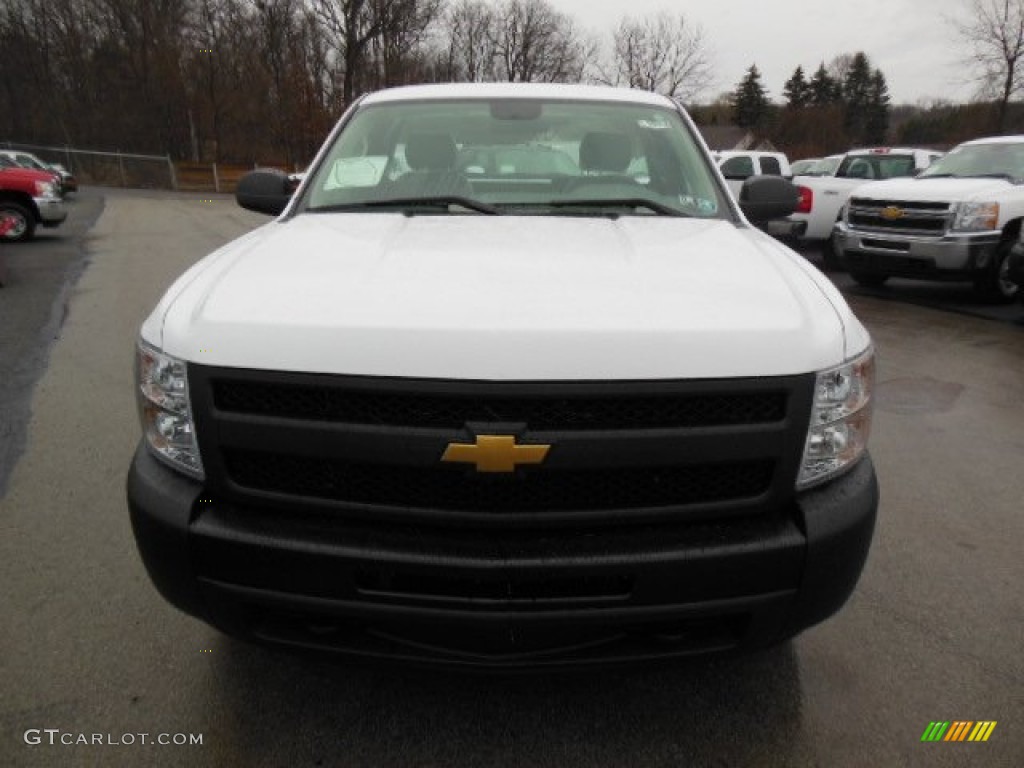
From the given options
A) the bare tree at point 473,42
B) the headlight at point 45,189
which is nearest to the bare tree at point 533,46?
the bare tree at point 473,42

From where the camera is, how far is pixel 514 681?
2.32m

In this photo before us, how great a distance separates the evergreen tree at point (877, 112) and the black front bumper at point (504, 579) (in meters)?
83.5

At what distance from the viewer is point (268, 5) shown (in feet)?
140

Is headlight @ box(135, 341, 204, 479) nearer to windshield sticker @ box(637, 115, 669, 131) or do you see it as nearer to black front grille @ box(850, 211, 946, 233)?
windshield sticker @ box(637, 115, 669, 131)

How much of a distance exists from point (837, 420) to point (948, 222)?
7.84 meters

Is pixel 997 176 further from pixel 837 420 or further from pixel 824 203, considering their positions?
pixel 837 420

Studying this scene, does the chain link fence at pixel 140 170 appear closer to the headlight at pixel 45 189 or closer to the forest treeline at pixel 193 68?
the forest treeline at pixel 193 68

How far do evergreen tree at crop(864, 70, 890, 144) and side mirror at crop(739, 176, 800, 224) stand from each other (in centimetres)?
8139

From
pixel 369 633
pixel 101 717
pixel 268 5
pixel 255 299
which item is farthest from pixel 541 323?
pixel 268 5

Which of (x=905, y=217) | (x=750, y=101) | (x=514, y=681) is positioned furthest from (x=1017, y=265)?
(x=750, y=101)

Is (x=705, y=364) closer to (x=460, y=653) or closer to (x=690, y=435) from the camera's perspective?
(x=690, y=435)

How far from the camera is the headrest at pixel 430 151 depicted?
3.16 metres

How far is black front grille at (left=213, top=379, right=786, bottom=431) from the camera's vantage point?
5.54ft

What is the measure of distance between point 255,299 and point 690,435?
1.11 meters
